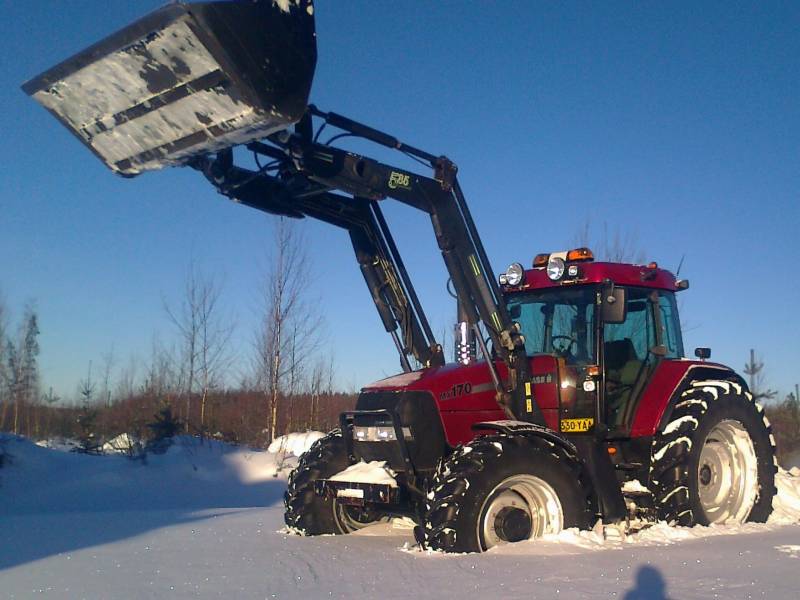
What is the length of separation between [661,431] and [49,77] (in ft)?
19.6

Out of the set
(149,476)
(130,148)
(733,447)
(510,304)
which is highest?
(130,148)

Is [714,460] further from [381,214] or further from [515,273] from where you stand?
[381,214]

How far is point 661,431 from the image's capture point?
24.5 ft

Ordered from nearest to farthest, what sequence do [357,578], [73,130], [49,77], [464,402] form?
1. [357,578]
2. [49,77]
3. [73,130]
4. [464,402]

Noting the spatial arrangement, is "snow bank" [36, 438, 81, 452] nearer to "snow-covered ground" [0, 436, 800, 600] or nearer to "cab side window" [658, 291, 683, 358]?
"snow-covered ground" [0, 436, 800, 600]

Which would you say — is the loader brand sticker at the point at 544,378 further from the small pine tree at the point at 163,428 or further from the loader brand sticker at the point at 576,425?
the small pine tree at the point at 163,428

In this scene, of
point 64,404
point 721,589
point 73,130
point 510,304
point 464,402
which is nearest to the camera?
point 721,589

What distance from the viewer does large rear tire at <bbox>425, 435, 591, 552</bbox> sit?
19.3ft

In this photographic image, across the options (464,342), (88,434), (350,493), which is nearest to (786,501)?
(464,342)

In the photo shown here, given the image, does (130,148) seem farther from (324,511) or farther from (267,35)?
(324,511)

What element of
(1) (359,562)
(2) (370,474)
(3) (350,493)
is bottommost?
(1) (359,562)

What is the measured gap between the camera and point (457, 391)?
7039 mm

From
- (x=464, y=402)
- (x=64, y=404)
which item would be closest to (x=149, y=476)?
(x=464, y=402)

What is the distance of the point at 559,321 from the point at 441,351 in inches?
49.0
